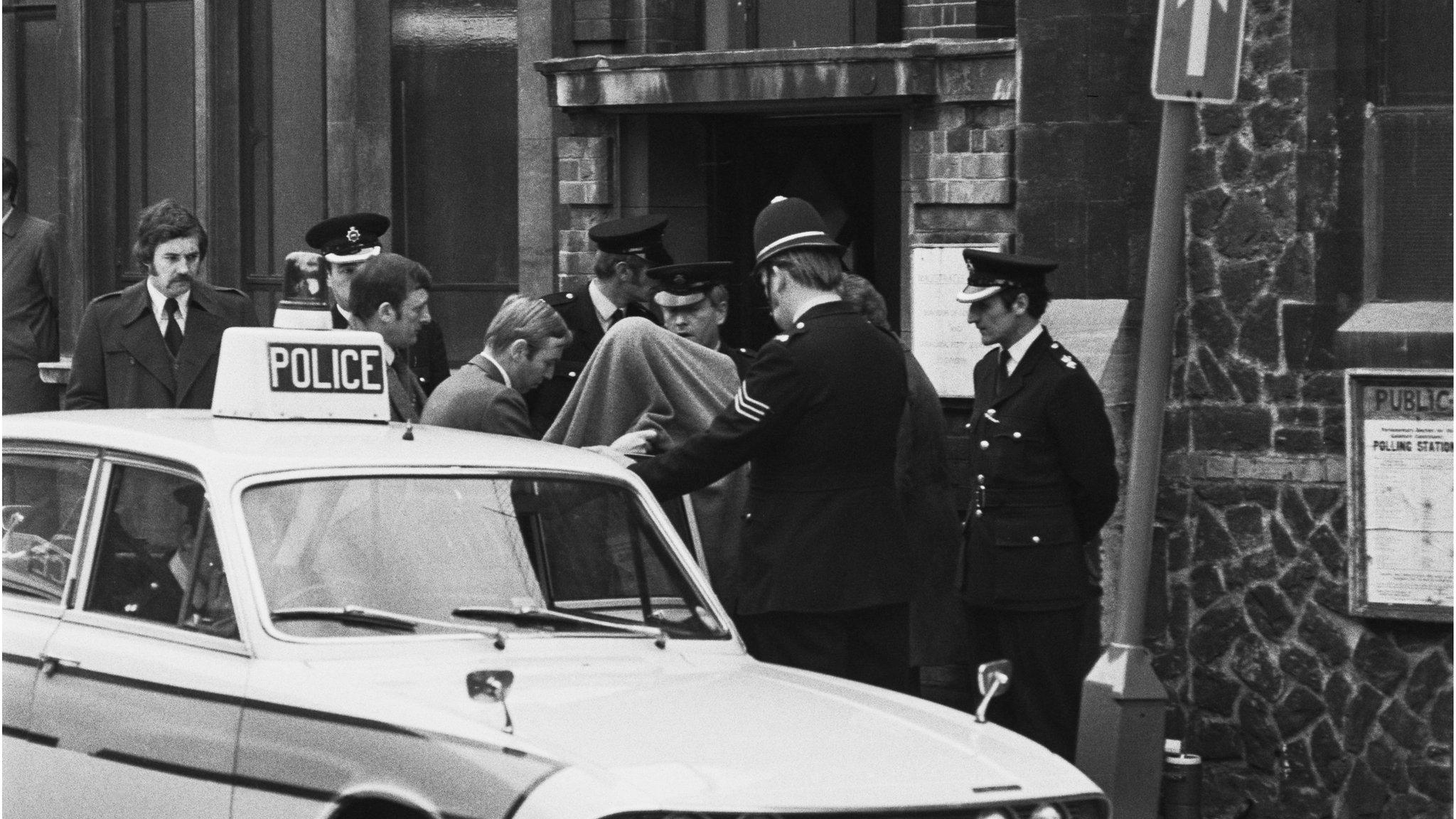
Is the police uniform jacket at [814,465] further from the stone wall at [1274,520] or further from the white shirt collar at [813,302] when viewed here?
the stone wall at [1274,520]

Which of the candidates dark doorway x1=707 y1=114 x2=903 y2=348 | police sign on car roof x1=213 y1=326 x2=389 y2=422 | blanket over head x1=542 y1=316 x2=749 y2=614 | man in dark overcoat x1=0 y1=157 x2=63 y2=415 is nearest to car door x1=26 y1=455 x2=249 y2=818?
police sign on car roof x1=213 y1=326 x2=389 y2=422

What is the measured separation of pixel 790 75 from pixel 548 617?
231 inches

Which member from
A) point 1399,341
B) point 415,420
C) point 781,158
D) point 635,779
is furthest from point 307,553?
point 781,158

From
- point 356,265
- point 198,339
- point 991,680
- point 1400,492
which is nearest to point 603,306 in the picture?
point 356,265

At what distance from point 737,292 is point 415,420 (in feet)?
14.1

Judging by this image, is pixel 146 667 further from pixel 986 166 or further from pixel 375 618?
pixel 986 166

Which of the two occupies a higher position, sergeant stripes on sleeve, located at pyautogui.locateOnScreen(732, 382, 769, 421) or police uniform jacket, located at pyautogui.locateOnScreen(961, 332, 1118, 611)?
sergeant stripes on sleeve, located at pyautogui.locateOnScreen(732, 382, 769, 421)

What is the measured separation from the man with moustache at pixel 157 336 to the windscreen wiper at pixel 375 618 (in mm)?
3688

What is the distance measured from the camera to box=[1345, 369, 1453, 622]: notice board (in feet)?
29.3

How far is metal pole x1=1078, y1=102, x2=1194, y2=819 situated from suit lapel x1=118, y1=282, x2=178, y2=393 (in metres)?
4.08

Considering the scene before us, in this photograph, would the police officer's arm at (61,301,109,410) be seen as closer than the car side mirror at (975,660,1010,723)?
No

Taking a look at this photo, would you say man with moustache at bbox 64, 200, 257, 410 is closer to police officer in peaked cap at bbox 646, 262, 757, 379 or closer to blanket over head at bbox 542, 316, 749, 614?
police officer in peaked cap at bbox 646, 262, 757, 379

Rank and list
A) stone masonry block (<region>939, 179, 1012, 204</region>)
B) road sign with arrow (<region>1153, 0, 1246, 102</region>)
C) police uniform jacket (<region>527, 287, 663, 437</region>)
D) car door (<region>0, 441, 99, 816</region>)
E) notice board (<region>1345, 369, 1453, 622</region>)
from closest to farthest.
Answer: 1. car door (<region>0, 441, 99, 816</region>)
2. road sign with arrow (<region>1153, 0, 1246, 102</region>)
3. notice board (<region>1345, 369, 1453, 622</region>)
4. police uniform jacket (<region>527, 287, 663, 437</region>)
5. stone masonry block (<region>939, 179, 1012, 204</region>)

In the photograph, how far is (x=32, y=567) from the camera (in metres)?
6.44
